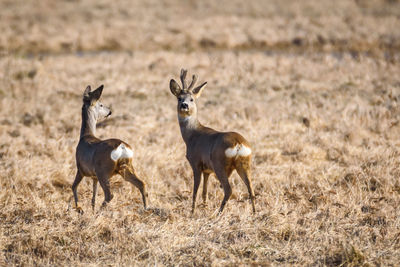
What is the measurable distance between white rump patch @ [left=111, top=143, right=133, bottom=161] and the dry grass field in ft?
2.36

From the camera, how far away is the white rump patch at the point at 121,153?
739 cm

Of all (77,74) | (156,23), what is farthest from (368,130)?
(156,23)

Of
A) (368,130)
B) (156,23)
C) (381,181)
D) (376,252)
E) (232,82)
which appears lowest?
(376,252)

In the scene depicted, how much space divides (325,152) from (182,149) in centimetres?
271

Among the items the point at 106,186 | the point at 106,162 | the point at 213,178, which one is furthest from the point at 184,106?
the point at 106,186

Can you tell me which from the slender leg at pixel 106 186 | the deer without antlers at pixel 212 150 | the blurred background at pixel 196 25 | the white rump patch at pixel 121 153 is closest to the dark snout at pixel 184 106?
the deer without antlers at pixel 212 150

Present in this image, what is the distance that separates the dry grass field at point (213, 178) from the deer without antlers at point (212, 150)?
0.45 m

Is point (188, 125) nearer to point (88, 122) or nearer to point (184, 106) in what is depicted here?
point (184, 106)

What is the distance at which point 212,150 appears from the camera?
7.46m

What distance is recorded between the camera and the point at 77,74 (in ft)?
63.4

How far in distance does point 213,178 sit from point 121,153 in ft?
8.03

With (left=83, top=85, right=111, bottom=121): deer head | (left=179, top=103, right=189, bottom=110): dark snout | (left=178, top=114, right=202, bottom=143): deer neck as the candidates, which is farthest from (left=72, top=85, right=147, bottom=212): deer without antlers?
(left=179, top=103, right=189, bottom=110): dark snout

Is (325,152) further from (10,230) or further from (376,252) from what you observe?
(10,230)

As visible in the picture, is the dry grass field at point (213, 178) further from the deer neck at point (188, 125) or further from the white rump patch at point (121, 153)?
the deer neck at point (188, 125)
